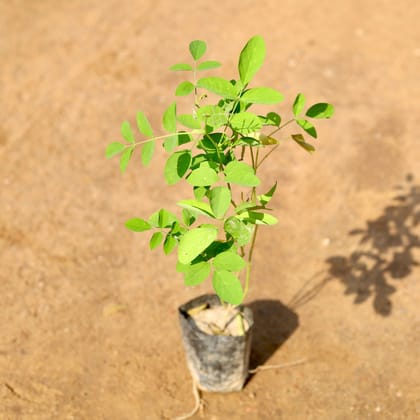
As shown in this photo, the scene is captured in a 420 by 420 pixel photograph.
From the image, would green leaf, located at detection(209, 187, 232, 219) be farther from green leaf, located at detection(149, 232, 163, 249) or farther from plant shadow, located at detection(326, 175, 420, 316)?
plant shadow, located at detection(326, 175, 420, 316)

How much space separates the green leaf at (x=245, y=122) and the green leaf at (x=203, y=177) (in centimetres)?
18

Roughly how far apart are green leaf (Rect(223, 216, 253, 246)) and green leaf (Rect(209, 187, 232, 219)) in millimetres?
122

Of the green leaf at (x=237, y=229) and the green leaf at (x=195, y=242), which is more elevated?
the green leaf at (x=195, y=242)

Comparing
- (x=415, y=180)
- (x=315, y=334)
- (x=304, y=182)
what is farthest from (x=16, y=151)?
(x=415, y=180)

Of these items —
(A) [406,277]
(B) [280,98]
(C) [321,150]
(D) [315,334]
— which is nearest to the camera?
(B) [280,98]

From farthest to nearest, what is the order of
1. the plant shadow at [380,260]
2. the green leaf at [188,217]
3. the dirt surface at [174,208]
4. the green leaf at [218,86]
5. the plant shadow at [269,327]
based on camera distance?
1. the plant shadow at [380,260]
2. the plant shadow at [269,327]
3. the dirt surface at [174,208]
4. the green leaf at [188,217]
5. the green leaf at [218,86]

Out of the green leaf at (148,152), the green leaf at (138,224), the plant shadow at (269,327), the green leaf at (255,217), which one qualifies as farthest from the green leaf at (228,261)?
the plant shadow at (269,327)

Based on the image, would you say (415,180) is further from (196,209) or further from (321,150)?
(196,209)

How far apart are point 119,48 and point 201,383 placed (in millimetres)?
3302

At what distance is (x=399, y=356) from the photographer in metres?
3.41

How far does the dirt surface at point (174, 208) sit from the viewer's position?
3.30 m

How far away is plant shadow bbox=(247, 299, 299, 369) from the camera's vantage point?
3488mm

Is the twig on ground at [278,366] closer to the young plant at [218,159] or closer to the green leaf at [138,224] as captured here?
the young plant at [218,159]

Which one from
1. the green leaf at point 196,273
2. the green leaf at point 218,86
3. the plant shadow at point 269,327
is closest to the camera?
the green leaf at point 218,86
